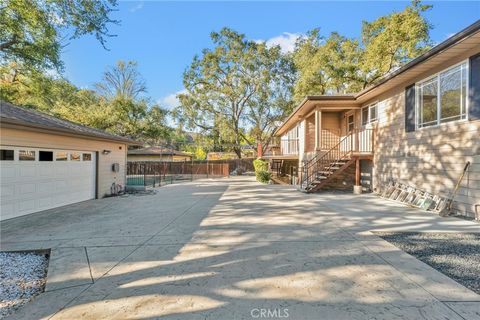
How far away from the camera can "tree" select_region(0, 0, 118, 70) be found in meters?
8.61

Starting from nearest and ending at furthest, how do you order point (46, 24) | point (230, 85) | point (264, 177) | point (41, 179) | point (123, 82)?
point (41, 179)
point (46, 24)
point (264, 177)
point (230, 85)
point (123, 82)

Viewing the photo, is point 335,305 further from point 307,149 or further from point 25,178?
point 307,149

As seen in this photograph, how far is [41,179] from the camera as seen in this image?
7.45 m

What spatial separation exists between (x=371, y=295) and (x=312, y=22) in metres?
24.9

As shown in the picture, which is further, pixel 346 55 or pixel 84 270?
pixel 346 55

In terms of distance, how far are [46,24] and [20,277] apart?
387 inches

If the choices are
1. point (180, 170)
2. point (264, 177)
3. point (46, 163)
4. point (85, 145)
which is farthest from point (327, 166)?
point (180, 170)

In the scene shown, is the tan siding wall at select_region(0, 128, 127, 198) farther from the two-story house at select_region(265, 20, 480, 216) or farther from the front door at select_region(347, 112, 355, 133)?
the front door at select_region(347, 112, 355, 133)

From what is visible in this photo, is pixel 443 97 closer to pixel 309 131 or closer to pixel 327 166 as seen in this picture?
pixel 327 166

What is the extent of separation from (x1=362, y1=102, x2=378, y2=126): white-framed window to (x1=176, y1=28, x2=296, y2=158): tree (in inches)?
579

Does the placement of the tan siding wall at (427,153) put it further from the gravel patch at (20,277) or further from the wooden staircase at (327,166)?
the gravel patch at (20,277)

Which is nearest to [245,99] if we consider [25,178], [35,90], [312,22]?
[312,22]

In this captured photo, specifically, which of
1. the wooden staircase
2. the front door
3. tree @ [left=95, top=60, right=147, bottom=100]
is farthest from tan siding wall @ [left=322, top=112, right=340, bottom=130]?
tree @ [left=95, top=60, right=147, bottom=100]

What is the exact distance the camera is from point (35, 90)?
503 inches
